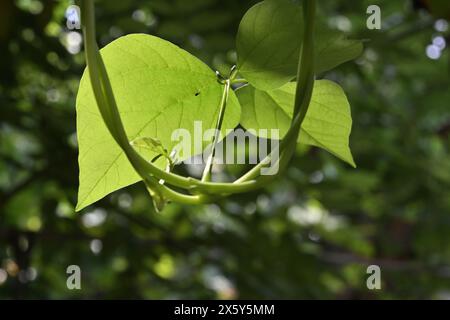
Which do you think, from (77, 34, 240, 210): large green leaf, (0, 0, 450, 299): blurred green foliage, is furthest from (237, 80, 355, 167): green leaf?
(0, 0, 450, 299): blurred green foliage

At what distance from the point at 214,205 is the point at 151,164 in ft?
2.38

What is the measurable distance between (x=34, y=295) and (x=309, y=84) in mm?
721

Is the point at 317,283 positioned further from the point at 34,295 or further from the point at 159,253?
the point at 34,295

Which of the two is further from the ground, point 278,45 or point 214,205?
point 214,205

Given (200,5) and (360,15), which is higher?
(360,15)

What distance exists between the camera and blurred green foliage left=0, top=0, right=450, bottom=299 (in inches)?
27.1

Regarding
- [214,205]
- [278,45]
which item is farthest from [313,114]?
[214,205]

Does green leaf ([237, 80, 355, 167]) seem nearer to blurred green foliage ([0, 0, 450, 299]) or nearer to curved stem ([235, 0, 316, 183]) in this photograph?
curved stem ([235, 0, 316, 183])

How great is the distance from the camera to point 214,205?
92 cm

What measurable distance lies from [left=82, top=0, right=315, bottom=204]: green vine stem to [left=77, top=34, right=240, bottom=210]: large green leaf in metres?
0.03

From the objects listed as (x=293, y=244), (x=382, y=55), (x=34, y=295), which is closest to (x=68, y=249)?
(x=34, y=295)

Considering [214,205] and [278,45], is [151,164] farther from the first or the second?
[214,205]

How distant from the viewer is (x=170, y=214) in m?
1.16

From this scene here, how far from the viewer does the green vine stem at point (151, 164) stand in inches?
7.6
